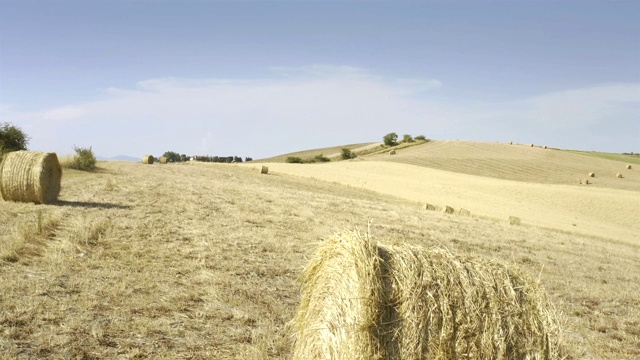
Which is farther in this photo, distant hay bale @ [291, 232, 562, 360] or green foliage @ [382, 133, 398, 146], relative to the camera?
green foliage @ [382, 133, 398, 146]

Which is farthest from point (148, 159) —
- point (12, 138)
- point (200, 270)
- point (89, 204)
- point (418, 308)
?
point (418, 308)

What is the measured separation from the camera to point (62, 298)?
7.95m

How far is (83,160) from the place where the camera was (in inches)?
1266

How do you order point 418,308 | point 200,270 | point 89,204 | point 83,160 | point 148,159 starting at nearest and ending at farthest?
1. point 418,308
2. point 200,270
3. point 89,204
4. point 83,160
5. point 148,159

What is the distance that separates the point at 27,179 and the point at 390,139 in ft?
251

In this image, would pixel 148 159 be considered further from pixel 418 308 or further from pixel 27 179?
pixel 418 308

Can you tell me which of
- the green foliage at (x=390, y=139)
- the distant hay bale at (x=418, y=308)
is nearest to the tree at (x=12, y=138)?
the distant hay bale at (x=418, y=308)

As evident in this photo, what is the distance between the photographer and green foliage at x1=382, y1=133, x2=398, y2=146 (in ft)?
296

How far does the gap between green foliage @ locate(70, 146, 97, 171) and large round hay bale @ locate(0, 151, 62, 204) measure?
47.4 feet

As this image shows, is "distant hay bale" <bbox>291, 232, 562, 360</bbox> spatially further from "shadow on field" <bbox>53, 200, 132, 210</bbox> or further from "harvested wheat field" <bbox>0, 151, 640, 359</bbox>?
"shadow on field" <bbox>53, 200, 132, 210</bbox>

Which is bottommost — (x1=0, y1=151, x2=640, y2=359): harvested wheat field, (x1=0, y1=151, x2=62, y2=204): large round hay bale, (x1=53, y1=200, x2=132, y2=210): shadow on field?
(x1=0, y1=151, x2=640, y2=359): harvested wheat field

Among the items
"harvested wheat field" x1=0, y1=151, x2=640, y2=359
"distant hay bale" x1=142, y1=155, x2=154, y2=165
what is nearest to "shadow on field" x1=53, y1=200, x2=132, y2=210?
"harvested wheat field" x1=0, y1=151, x2=640, y2=359

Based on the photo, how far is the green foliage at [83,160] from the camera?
31.7 m

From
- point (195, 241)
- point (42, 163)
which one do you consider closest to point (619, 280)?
point (195, 241)
